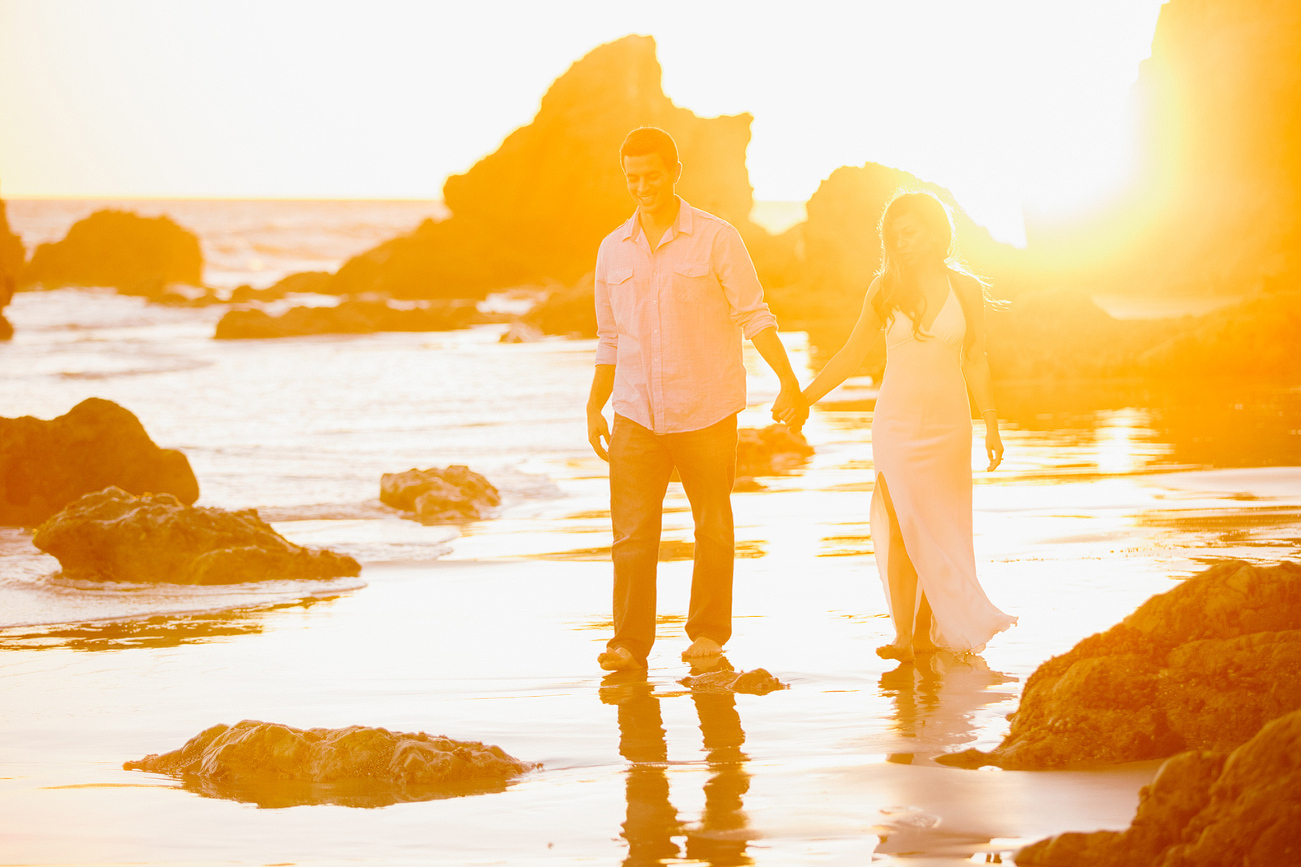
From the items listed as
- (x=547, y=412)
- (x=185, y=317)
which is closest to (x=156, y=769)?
(x=547, y=412)

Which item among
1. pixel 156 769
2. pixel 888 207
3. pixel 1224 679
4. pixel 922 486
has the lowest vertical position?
pixel 156 769

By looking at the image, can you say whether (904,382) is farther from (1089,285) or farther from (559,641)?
(1089,285)

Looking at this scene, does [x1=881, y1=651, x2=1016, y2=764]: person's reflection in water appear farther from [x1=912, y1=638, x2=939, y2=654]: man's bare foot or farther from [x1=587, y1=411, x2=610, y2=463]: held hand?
[x1=587, y1=411, x2=610, y2=463]: held hand

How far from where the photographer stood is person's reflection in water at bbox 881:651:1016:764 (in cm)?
397

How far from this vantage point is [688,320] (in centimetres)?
513

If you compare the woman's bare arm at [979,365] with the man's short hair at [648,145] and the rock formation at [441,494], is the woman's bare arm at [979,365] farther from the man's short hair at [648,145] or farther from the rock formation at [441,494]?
the rock formation at [441,494]

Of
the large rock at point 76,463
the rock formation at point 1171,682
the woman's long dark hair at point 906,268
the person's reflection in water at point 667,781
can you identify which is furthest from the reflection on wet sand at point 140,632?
the large rock at point 76,463

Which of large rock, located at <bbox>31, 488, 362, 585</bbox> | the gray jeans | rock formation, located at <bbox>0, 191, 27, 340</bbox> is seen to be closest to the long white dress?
the gray jeans

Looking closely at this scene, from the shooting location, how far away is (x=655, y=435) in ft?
17.1

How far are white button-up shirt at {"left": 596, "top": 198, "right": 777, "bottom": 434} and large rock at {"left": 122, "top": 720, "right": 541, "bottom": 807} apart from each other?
64.6 inches

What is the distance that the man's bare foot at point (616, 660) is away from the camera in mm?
5023

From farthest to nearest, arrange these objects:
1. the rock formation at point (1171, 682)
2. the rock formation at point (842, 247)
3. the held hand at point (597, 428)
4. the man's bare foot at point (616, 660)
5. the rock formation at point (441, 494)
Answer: the rock formation at point (842, 247), the rock formation at point (441, 494), the held hand at point (597, 428), the man's bare foot at point (616, 660), the rock formation at point (1171, 682)

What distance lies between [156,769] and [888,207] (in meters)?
3.03

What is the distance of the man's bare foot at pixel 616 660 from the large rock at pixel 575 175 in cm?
5580
